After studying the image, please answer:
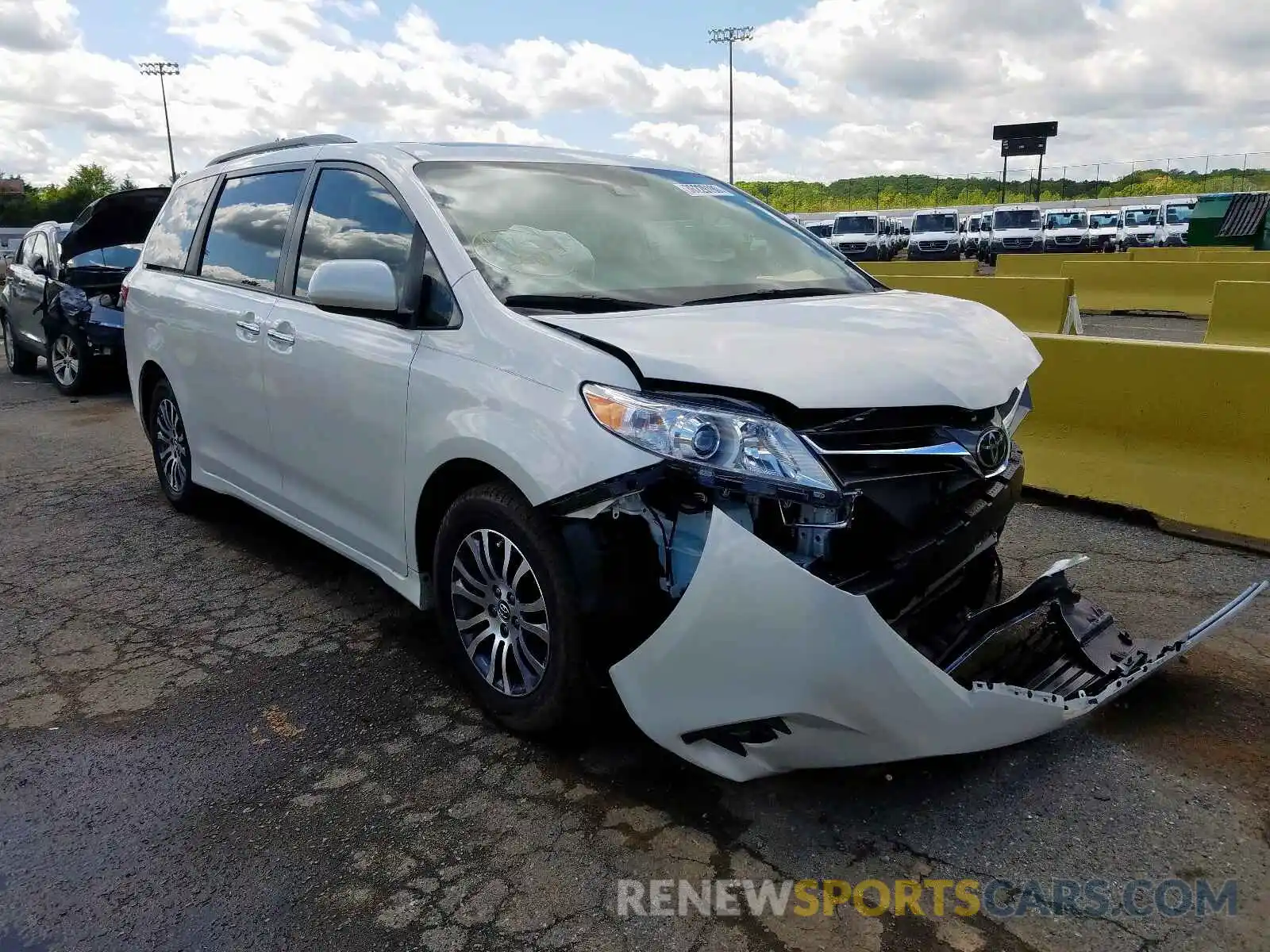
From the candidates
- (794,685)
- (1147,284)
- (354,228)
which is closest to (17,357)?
(354,228)

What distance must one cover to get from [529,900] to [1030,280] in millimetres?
10369

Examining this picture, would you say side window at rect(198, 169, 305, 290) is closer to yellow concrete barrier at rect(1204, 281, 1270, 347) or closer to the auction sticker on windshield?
the auction sticker on windshield

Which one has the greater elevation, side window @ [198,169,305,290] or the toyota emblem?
side window @ [198,169,305,290]

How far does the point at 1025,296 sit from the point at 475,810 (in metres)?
10.1

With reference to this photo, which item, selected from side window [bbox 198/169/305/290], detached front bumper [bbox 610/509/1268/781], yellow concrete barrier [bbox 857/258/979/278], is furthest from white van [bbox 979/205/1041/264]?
detached front bumper [bbox 610/509/1268/781]

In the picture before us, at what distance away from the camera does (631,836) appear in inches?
104

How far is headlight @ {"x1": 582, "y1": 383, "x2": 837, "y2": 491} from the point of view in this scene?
2412 mm

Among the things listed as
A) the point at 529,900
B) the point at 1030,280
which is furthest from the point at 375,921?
the point at 1030,280

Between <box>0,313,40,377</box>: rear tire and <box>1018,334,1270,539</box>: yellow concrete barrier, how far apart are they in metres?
11.8

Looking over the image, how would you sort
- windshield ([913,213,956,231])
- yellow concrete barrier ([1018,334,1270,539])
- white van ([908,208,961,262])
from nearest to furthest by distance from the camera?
yellow concrete barrier ([1018,334,1270,539]) → white van ([908,208,961,262]) → windshield ([913,213,956,231])

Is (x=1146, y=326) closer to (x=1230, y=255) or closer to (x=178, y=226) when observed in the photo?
(x=1230, y=255)

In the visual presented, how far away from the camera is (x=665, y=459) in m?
2.46

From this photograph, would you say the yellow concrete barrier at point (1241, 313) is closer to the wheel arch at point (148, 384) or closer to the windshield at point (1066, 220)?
the wheel arch at point (148, 384)

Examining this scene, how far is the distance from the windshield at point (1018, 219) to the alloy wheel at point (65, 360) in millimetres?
31546
